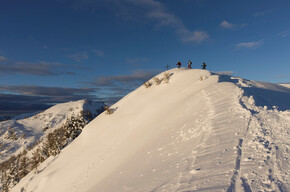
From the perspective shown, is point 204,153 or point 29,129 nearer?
point 204,153

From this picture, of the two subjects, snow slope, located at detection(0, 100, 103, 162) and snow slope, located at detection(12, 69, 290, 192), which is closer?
snow slope, located at detection(12, 69, 290, 192)

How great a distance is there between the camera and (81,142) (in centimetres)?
1903

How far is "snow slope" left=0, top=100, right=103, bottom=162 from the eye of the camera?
12812 centimetres

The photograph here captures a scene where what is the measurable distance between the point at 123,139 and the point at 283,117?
11245 millimetres

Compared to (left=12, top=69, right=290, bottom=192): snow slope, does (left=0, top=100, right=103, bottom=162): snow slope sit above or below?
below

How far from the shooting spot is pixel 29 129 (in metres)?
155

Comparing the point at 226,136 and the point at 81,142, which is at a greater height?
the point at 226,136

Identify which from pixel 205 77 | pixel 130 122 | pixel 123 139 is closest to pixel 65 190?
pixel 123 139

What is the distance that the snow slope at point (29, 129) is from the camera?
128125 mm

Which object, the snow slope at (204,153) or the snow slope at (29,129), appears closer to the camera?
the snow slope at (204,153)

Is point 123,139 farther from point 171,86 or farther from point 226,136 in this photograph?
point 226,136

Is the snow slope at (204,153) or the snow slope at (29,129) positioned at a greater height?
the snow slope at (204,153)

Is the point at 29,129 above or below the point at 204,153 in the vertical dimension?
below

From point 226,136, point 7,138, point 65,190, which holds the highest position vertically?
point 226,136
